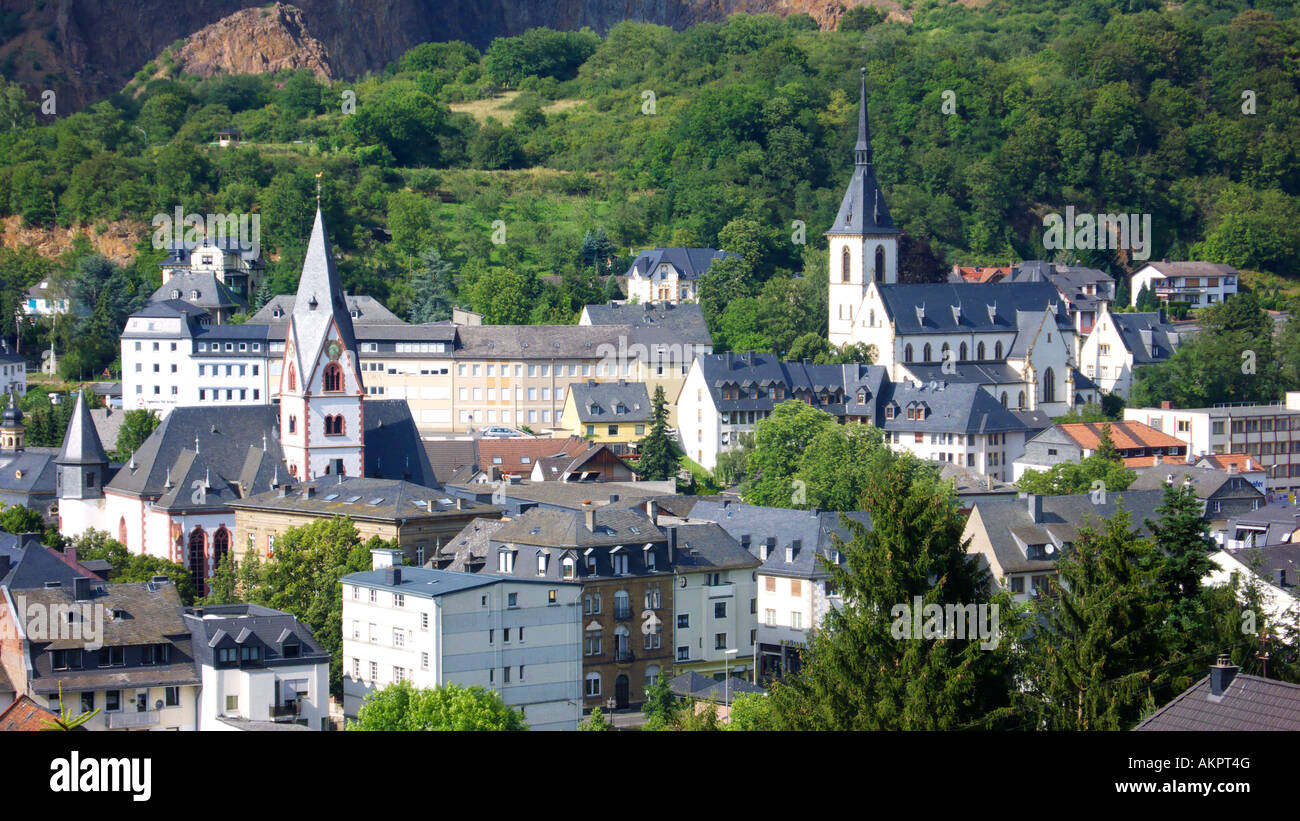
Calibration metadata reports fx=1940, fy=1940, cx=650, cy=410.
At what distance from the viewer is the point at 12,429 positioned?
78.2 meters

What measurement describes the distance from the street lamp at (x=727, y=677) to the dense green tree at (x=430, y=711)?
6.36 meters

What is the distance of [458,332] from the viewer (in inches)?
3366

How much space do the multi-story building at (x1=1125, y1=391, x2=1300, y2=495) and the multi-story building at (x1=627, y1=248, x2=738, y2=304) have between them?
2438cm

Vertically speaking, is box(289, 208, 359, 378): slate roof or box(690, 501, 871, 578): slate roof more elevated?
box(289, 208, 359, 378): slate roof

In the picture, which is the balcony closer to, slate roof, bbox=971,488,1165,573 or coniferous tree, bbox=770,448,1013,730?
coniferous tree, bbox=770,448,1013,730

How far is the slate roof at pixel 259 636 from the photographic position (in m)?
40.8

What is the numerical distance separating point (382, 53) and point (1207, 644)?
123570 millimetres

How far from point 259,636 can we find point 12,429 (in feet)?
135

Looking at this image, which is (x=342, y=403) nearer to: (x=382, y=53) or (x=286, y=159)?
(x=286, y=159)

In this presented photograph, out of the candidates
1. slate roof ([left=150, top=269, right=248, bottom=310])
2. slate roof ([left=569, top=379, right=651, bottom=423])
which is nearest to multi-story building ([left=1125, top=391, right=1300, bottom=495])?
slate roof ([left=569, top=379, right=651, bottom=423])

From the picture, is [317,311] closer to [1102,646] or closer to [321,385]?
[321,385]

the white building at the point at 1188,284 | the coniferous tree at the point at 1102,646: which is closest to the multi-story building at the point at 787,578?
the coniferous tree at the point at 1102,646

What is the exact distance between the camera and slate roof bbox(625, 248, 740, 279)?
97.3m
